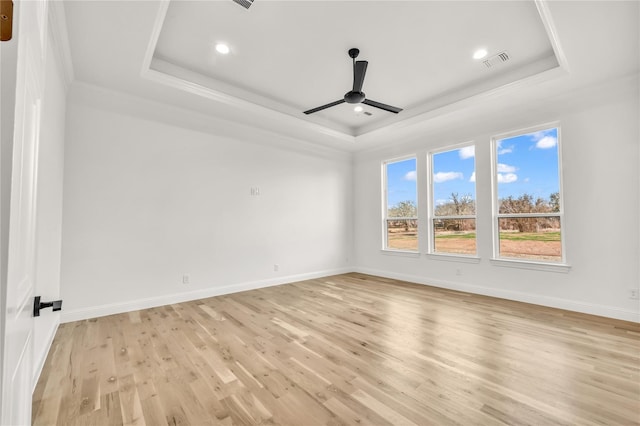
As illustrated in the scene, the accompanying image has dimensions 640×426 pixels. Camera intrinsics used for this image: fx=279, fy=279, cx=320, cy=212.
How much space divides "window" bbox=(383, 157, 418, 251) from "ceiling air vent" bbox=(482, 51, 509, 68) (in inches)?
90.6

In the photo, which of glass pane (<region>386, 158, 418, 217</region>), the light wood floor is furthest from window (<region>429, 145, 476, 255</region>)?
the light wood floor

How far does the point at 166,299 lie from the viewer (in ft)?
13.3

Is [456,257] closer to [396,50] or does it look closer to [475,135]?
[475,135]

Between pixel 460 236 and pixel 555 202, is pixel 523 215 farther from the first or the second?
pixel 460 236

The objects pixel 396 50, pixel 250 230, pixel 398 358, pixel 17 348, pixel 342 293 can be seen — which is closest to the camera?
pixel 17 348

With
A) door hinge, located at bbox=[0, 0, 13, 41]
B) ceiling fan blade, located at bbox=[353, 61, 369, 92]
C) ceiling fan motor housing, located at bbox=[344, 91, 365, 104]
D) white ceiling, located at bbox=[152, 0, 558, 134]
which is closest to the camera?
door hinge, located at bbox=[0, 0, 13, 41]

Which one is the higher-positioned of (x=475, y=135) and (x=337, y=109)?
(x=337, y=109)

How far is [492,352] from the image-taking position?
99.7 inches

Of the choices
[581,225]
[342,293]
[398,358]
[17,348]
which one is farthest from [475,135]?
Result: [17,348]

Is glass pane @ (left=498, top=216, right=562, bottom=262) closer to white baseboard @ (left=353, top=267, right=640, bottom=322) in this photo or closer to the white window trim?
the white window trim

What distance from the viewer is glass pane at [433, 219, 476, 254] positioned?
4902 mm

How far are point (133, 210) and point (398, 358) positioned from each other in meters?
3.80

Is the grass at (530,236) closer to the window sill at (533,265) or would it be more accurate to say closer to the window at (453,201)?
the window sill at (533,265)

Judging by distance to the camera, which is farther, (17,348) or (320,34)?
(320,34)
